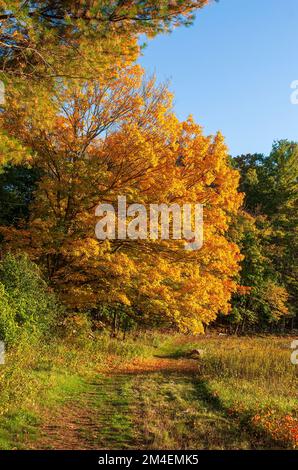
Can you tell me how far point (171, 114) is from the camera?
14773 mm

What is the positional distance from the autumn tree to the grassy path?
3.59 meters

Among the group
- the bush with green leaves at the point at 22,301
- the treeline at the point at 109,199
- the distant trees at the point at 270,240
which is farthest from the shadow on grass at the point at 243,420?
the distant trees at the point at 270,240

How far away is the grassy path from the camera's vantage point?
653cm

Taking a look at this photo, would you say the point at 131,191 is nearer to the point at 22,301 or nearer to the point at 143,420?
the point at 22,301

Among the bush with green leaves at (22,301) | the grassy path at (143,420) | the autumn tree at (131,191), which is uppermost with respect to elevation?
the autumn tree at (131,191)

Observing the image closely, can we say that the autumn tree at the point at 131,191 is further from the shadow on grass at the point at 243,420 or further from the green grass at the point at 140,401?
the shadow on grass at the point at 243,420

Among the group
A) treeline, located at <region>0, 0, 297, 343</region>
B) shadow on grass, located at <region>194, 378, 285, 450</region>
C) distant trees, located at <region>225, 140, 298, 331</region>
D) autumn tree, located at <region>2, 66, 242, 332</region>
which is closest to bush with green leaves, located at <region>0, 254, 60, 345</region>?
treeline, located at <region>0, 0, 297, 343</region>

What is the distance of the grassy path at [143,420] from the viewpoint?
6527 mm

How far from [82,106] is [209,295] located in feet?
27.2

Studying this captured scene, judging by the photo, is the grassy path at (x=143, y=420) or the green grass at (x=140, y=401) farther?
the green grass at (x=140, y=401)

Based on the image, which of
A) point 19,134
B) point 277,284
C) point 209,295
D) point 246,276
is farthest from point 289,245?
point 19,134

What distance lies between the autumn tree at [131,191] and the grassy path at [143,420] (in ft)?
11.8

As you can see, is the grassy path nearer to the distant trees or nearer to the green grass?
the green grass

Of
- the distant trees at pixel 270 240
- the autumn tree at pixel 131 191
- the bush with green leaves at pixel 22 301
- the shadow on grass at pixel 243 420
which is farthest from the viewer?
the distant trees at pixel 270 240
